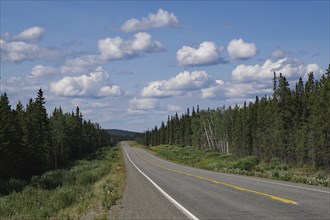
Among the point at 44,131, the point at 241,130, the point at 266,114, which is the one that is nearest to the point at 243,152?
the point at 241,130

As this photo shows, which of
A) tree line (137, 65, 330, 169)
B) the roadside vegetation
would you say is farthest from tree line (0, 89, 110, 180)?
tree line (137, 65, 330, 169)

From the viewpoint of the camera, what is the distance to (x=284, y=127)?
3012 inches

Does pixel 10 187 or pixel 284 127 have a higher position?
pixel 284 127

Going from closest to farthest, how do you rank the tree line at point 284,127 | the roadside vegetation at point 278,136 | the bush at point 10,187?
the bush at point 10,187
the roadside vegetation at point 278,136
the tree line at point 284,127

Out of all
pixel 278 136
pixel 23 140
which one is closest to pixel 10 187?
pixel 23 140

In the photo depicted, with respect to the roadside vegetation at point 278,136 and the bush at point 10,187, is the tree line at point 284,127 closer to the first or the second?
the roadside vegetation at point 278,136

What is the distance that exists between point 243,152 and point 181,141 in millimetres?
58121

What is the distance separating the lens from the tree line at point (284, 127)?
209 ft

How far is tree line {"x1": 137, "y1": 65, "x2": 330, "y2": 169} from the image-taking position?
6378 cm

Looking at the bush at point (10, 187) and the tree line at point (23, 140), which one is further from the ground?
the tree line at point (23, 140)

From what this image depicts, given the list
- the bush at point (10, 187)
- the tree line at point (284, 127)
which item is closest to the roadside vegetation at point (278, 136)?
the tree line at point (284, 127)

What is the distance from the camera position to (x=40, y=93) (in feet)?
232

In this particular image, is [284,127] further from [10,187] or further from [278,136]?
[10,187]

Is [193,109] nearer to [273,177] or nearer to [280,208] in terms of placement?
[273,177]
